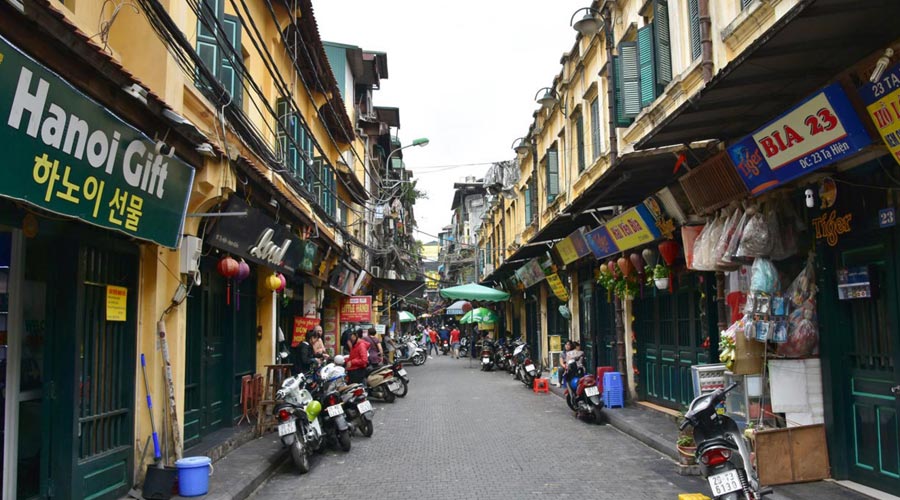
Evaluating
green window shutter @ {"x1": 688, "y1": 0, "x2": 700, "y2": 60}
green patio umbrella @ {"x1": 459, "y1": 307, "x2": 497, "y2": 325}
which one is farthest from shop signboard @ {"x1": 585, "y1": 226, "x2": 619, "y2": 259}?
green patio umbrella @ {"x1": 459, "y1": 307, "x2": 497, "y2": 325}

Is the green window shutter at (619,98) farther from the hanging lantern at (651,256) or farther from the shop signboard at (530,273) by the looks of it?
the shop signboard at (530,273)

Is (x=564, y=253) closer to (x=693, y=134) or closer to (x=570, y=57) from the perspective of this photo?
(x=570, y=57)

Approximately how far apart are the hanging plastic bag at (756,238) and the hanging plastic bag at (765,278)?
0.39ft

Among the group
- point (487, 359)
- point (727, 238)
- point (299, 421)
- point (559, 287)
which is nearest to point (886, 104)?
point (727, 238)

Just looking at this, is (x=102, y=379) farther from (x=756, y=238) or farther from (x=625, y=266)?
(x=625, y=266)

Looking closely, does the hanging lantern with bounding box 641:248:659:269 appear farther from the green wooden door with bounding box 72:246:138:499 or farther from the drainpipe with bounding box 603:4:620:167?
the green wooden door with bounding box 72:246:138:499

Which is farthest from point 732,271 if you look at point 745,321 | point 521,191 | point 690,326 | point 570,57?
point 521,191

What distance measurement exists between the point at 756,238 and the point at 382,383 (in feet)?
35.2

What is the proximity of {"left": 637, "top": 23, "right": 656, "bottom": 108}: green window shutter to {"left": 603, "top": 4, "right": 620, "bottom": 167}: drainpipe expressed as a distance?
856 mm

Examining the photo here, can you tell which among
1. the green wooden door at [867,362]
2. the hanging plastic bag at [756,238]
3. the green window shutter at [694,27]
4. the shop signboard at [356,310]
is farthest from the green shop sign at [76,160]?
the shop signboard at [356,310]

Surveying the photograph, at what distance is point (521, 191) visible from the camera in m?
28.5

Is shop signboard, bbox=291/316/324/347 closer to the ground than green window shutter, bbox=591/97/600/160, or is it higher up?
closer to the ground

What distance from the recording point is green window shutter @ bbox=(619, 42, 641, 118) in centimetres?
1249

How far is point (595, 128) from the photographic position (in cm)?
1619
